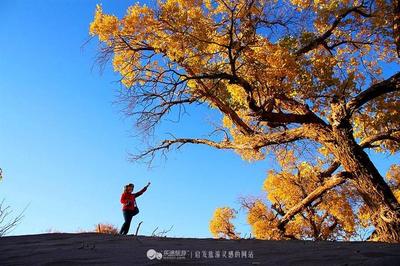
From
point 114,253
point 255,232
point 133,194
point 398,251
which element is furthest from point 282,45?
point 255,232

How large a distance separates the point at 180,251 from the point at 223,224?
45.2ft

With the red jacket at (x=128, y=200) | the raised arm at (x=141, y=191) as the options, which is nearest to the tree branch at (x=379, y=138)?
the raised arm at (x=141, y=191)

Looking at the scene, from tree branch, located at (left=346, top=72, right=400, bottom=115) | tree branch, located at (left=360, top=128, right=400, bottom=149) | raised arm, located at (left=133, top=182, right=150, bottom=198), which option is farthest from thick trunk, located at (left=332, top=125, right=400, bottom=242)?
raised arm, located at (left=133, top=182, right=150, bottom=198)

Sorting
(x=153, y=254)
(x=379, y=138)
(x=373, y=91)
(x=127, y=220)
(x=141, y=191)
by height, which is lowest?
(x=153, y=254)

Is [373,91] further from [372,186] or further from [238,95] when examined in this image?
[238,95]

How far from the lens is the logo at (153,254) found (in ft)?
18.8

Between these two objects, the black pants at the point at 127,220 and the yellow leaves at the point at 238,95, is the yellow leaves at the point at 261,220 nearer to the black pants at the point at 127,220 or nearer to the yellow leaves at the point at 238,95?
the yellow leaves at the point at 238,95

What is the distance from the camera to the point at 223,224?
19.5 metres

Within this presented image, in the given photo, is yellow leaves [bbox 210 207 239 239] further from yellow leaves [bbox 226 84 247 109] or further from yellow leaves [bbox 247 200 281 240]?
yellow leaves [bbox 226 84 247 109]

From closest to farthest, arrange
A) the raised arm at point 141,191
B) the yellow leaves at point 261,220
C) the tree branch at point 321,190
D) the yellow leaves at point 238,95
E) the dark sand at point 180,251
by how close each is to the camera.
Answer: the dark sand at point 180,251, the raised arm at point 141,191, the tree branch at point 321,190, the yellow leaves at point 238,95, the yellow leaves at point 261,220

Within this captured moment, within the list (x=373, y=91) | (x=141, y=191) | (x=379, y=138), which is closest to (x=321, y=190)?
(x=379, y=138)

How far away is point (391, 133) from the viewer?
12500 millimetres

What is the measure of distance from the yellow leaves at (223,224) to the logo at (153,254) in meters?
13.7

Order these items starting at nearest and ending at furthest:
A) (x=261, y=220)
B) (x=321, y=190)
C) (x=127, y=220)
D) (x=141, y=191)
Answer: (x=127, y=220) → (x=141, y=191) → (x=321, y=190) → (x=261, y=220)
